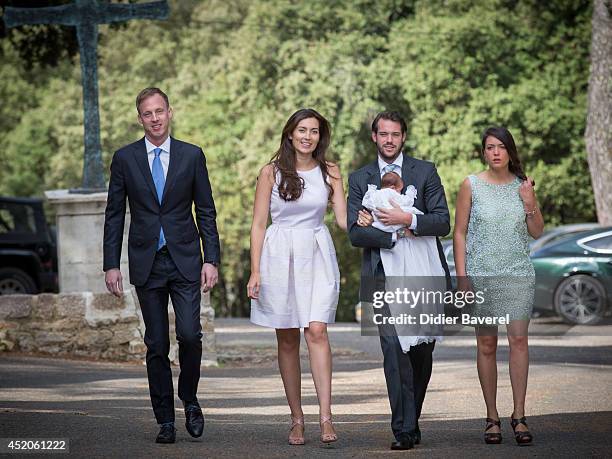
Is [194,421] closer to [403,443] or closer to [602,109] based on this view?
[403,443]

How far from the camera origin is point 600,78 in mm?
26172

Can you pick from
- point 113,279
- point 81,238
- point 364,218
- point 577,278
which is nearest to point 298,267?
point 364,218

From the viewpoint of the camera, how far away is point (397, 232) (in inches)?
313

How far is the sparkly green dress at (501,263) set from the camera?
27.1 ft

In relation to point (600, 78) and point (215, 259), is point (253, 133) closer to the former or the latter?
point (600, 78)

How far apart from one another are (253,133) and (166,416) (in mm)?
32076

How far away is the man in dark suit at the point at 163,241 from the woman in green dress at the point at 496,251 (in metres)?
1.56

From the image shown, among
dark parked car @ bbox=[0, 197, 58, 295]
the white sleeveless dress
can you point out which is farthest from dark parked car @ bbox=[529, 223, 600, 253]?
the white sleeveless dress

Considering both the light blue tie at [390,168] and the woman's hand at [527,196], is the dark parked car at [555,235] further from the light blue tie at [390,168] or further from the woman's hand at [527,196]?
the light blue tie at [390,168]

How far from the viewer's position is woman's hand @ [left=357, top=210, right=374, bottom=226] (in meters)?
7.96

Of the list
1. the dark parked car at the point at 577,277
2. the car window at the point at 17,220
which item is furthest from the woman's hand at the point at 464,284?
the car window at the point at 17,220

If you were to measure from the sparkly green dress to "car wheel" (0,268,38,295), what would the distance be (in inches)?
670

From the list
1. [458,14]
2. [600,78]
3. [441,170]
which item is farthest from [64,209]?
[458,14]

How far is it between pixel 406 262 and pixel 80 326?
25.4ft
